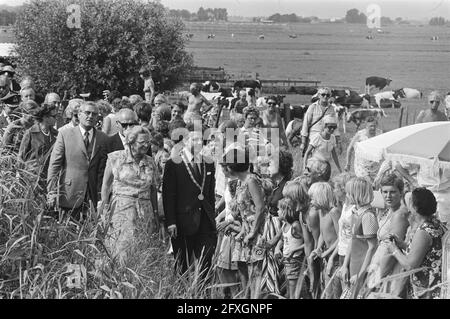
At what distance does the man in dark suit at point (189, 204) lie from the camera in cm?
741

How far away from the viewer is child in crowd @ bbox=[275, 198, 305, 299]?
23.5 ft

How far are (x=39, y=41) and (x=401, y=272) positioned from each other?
18.1m

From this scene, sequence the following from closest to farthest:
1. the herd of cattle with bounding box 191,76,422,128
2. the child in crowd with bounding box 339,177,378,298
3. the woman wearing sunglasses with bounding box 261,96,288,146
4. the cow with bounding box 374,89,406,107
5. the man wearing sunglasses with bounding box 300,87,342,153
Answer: the child in crowd with bounding box 339,177,378,298, the man wearing sunglasses with bounding box 300,87,342,153, the woman wearing sunglasses with bounding box 261,96,288,146, the herd of cattle with bounding box 191,76,422,128, the cow with bounding box 374,89,406,107

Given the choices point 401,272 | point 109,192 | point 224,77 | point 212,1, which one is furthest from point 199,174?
point 224,77

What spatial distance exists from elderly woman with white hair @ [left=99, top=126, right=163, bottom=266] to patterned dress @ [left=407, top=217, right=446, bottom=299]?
7.79 ft

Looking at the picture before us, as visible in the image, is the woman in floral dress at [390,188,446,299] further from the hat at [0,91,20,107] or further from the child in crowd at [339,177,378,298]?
the hat at [0,91,20,107]

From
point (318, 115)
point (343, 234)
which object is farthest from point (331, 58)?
point (343, 234)

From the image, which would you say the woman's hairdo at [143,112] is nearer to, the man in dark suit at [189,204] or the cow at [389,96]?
the man in dark suit at [189,204]

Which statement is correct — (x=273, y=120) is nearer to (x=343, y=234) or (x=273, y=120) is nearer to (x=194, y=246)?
(x=194, y=246)

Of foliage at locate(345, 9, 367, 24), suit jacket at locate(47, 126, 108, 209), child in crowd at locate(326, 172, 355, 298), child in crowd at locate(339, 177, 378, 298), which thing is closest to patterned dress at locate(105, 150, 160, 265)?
suit jacket at locate(47, 126, 108, 209)

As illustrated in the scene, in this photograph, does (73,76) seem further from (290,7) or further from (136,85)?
(290,7)

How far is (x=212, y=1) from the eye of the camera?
20938 millimetres

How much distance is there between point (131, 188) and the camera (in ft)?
24.3
